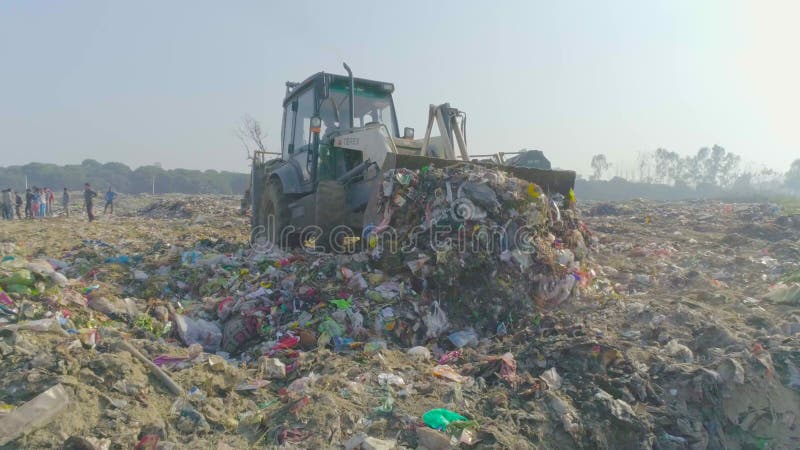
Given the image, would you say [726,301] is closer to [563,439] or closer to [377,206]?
[563,439]

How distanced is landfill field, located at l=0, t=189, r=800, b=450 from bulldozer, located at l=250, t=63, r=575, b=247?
35 cm

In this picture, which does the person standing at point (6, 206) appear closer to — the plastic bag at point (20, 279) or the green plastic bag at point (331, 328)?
the plastic bag at point (20, 279)

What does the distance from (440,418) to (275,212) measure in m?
4.55

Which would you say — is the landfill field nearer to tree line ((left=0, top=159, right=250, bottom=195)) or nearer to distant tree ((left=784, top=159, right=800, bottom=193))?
tree line ((left=0, top=159, right=250, bottom=195))

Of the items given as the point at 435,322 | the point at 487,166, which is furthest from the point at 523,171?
the point at 435,322

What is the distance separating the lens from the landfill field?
94.7 inches

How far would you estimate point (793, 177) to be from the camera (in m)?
44.4

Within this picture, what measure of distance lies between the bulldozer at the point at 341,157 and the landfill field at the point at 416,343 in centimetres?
35

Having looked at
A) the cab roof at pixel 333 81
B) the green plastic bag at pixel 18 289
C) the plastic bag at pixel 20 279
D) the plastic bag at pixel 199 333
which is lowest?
A: the plastic bag at pixel 199 333

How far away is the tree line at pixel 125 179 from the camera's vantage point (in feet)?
126

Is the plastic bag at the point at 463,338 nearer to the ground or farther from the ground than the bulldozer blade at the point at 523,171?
nearer to the ground

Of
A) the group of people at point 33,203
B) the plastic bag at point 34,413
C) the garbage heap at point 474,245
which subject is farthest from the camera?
the group of people at point 33,203

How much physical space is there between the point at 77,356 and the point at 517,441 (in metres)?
2.27

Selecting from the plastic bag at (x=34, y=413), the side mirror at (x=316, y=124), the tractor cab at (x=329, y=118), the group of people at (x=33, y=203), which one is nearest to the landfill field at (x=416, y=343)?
the plastic bag at (x=34, y=413)
